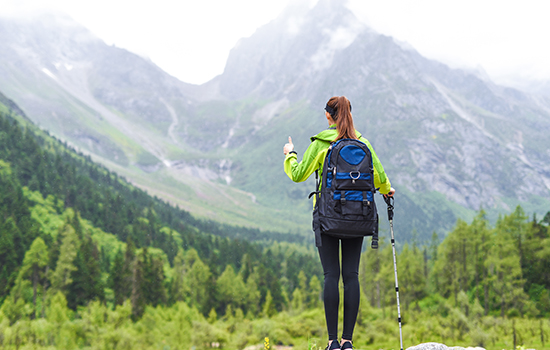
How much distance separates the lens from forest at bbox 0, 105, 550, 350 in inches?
2064

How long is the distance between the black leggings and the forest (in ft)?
94.3

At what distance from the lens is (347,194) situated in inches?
219

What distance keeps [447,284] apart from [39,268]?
8238 cm

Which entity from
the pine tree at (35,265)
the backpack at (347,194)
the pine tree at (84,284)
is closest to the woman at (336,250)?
the backpack at (347,194)

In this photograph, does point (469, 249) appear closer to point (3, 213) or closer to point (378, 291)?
point (378, 291)

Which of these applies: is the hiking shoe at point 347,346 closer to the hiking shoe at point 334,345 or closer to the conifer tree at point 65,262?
the hiking shoe at point 334,345

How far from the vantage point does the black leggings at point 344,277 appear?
19.4 ft

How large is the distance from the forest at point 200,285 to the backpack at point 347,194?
97.5ft

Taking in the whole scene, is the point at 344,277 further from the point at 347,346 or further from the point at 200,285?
the point at 200,285

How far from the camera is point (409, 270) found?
246 ft

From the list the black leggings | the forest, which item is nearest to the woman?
the black leggings

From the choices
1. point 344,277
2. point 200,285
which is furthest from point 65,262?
point 344,277

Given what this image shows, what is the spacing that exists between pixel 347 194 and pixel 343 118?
3.98 ft

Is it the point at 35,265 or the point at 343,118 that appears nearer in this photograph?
the point at 343,118
